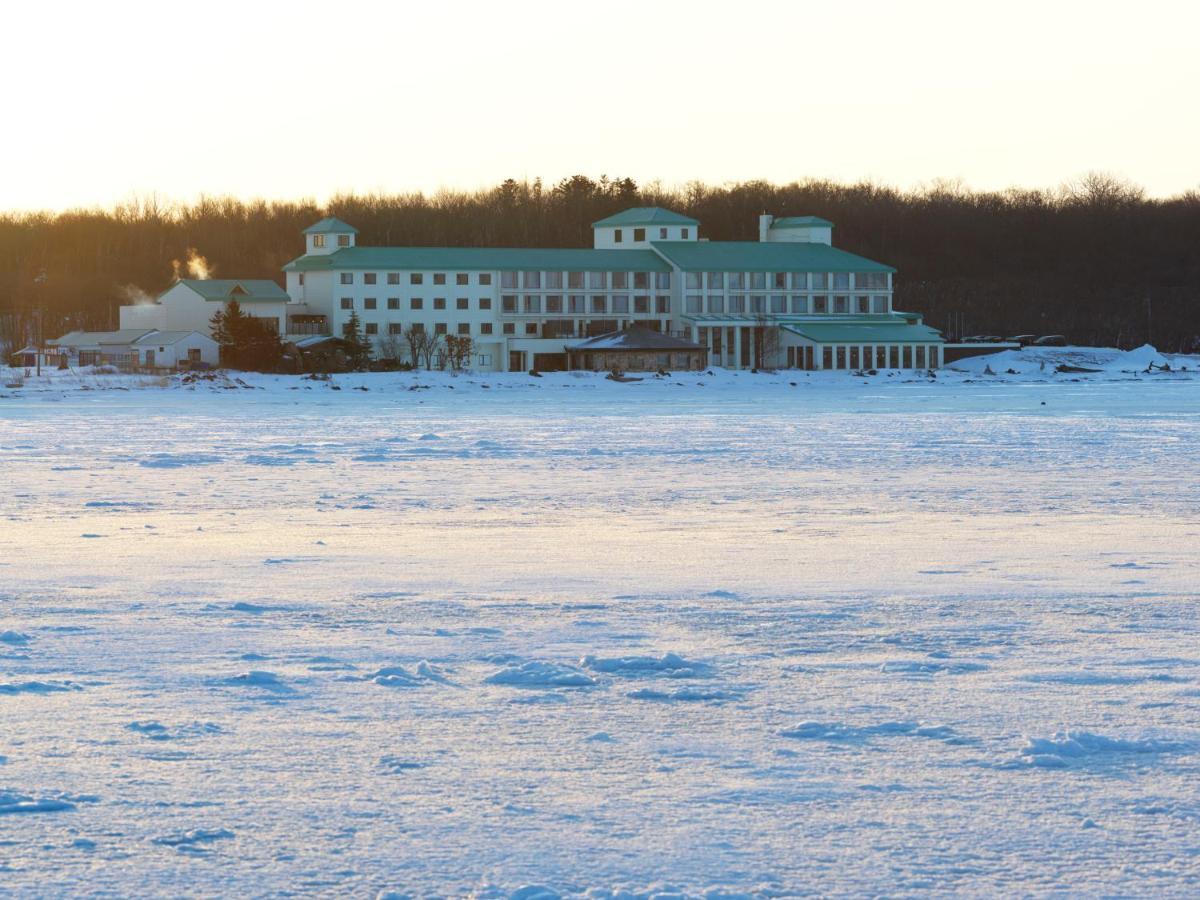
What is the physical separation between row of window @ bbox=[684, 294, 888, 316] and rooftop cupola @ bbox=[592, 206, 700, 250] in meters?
6.25

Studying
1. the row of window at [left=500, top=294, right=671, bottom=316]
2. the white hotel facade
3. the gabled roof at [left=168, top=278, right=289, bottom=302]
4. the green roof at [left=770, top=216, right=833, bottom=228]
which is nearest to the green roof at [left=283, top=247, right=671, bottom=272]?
the white hotel facade

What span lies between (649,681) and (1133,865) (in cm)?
302

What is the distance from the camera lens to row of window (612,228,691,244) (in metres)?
97.9

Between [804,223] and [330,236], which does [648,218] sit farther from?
[330,236]

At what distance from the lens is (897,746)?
20.6 ft

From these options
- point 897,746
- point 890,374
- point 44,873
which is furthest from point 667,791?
point 890,374

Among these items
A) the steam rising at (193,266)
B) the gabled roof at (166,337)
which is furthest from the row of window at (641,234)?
the steam rising at (193,266)

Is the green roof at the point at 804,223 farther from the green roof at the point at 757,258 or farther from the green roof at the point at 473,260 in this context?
the green roof at the point at 473,260

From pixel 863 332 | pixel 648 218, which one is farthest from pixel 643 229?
pixel 863 332

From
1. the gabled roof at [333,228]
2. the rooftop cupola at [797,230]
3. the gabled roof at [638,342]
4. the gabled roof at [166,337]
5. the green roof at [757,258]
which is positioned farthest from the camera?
the rooftop cupola at [797,230]

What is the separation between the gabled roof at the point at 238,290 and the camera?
8856 centimetres

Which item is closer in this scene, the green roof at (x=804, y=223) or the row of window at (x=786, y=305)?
the row of window at (x=786, y=305)

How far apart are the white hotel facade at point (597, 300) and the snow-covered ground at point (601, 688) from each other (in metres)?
71.9

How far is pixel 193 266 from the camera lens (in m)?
129
